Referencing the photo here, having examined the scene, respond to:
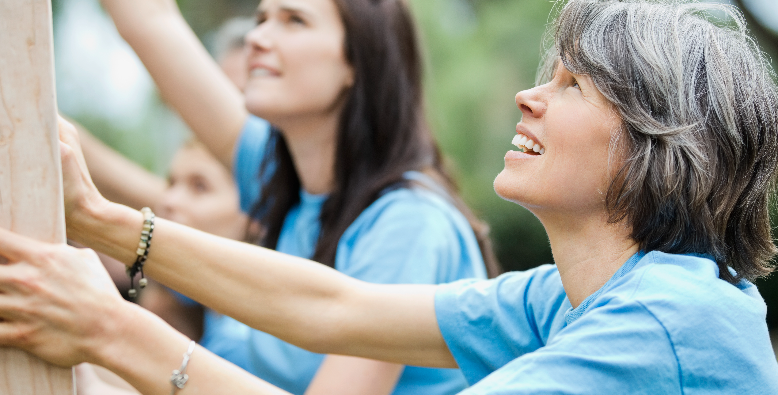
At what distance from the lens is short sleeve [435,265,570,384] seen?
4.81 feet

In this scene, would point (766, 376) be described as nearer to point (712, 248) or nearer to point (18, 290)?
point (712, 248)

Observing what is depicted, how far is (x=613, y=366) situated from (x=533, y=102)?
20.1 inches

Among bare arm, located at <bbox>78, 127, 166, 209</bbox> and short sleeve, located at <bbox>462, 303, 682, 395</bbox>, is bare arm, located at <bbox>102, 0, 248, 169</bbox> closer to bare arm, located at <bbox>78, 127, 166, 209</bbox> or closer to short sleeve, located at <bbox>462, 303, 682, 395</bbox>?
bare arm, located at <bbox>78, 127, 166, 209</bbox>

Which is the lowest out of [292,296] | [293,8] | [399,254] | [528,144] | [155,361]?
[399,254]

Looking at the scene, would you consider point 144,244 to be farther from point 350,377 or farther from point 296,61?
point 296,61

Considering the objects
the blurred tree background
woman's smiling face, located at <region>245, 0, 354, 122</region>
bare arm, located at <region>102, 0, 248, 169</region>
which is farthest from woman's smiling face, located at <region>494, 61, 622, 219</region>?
the blurred tree background

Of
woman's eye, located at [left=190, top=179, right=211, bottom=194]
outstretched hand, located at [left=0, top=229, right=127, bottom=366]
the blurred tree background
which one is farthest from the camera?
the blurred tree background

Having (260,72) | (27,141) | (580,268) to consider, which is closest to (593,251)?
(580,268)

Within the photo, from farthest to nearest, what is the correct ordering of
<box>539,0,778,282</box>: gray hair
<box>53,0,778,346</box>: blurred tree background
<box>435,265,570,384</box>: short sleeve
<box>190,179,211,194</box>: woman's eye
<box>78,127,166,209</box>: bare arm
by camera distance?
1. <box>53,0,778,346</box>: blurred tree background
2. <box>190,179,211,194</box>: woman's eye
3. <box>78,127,166,209</box>: bare arm
4. <box>435,265,570,384</box>: short sleeve
5. <box>539,0,778,282</box>: gray hair

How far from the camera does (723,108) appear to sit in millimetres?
1237

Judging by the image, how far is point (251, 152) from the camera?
2.65 meters

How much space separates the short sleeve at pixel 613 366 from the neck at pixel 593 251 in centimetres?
20

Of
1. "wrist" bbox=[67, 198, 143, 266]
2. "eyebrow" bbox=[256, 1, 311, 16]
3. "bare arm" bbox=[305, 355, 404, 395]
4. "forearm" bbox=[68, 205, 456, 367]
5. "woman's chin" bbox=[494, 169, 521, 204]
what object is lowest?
"bare arm" bbox=[305, 355, 404, 395]

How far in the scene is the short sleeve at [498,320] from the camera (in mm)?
1466
